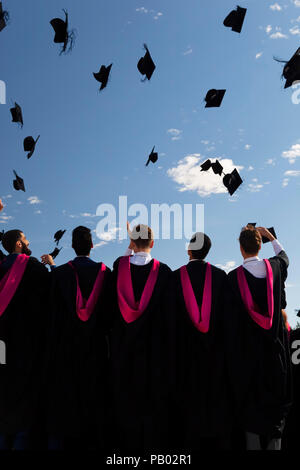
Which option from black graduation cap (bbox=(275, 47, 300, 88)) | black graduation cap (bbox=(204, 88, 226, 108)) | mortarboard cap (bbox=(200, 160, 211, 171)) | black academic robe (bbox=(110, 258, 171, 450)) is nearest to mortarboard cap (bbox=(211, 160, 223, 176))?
mortarboard cap (bbox=(200, 160, 211, 171))

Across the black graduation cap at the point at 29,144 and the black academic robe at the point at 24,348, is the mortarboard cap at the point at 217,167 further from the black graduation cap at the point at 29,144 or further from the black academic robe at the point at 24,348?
the black academic robe at the point at 24,348

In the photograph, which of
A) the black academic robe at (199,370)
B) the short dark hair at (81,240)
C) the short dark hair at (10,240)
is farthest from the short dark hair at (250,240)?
the short dark hair at (10,240)

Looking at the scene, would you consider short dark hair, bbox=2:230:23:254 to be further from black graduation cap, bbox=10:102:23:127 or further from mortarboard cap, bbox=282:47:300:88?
mortarboard cap, bbox=282:47:300:88

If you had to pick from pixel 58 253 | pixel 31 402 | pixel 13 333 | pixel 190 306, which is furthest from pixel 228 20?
pixel 31 402

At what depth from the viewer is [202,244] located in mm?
3564

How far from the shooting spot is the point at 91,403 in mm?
3305

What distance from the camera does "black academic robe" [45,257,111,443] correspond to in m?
3.27

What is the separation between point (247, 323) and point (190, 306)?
48cm

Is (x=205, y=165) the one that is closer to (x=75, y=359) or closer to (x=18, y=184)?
(x=18, y=184)

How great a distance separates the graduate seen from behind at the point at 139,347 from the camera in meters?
3.25

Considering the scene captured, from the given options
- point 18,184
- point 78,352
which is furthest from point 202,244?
point 18,184

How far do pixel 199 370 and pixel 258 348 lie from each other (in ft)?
1.63

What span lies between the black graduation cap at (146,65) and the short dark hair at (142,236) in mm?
3291
